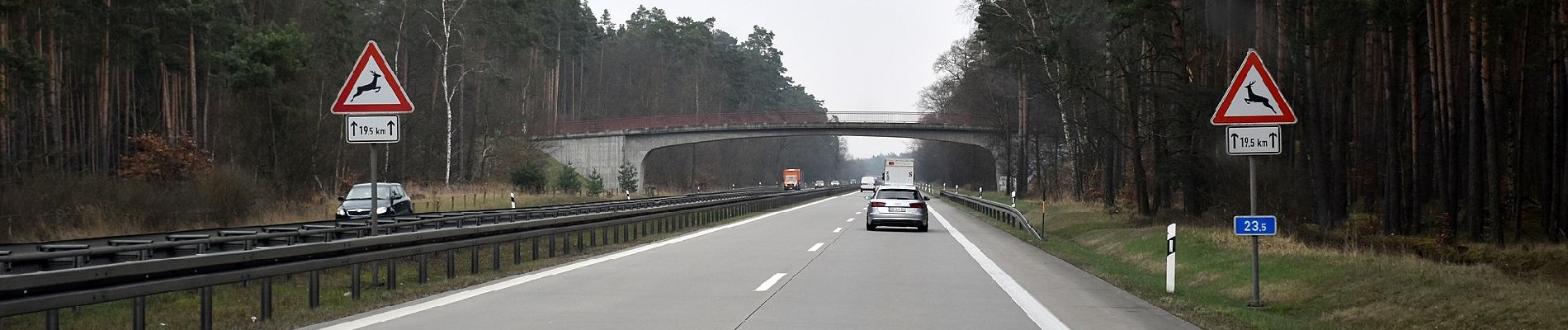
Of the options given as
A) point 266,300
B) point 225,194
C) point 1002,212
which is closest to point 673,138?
point 1002,212

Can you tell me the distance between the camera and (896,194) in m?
30.0

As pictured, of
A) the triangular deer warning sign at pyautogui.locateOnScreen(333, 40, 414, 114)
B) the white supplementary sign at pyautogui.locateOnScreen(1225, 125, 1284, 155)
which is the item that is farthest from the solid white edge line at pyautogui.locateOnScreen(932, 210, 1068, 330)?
the triangular deer warning sign at pyautogui.locateOnScreen(333, 40, 414, 114)

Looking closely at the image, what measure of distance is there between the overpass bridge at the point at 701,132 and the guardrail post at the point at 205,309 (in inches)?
2593

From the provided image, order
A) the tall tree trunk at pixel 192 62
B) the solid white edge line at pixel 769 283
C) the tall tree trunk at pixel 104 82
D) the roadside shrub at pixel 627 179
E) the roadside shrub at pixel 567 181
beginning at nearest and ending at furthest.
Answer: the solid white edge line at pixel 769 283 < the tall tree trunk at pixel 104 82 < the tall tree trunk at pixel 192 62 < the roadside shrub at pixel 567 181 < the roadside shrub at pixel 627 179

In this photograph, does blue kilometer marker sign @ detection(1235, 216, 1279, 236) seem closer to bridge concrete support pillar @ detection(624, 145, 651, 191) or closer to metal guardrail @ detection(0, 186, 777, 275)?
metal guardrail @ detection(0, 186, 777, 275)

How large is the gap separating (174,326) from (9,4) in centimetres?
2096

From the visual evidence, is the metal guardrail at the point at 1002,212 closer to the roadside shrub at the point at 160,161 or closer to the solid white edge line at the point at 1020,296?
the solid white edge line at the point at 1020,296

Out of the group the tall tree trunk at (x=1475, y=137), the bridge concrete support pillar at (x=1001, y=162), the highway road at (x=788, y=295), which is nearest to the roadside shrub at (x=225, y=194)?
the highway road at (x=788, y=295)

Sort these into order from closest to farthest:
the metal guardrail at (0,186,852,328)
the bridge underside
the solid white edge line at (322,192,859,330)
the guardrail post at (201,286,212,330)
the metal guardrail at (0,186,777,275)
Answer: the metal guardrail at (0,186,852,328), the guardrail post at (201,286,212,330), the solid white edge line at (322,192,859,330), the metal guardrail at (0,186,777,275), the bridge underside

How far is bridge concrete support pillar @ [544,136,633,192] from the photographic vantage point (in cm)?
7744

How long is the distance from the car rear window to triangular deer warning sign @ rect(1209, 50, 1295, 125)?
18562 millimetres

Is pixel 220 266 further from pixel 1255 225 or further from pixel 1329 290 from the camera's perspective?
pixel 1329 290

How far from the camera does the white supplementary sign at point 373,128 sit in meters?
11.6

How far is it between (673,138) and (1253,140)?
68111mm
